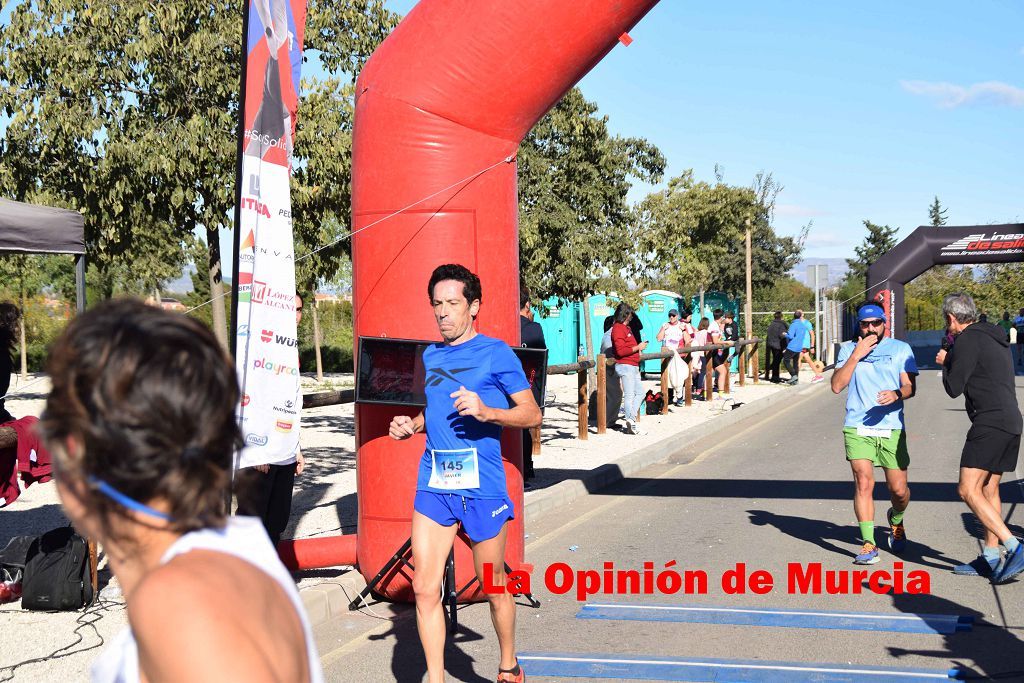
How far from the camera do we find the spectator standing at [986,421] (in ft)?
24.0

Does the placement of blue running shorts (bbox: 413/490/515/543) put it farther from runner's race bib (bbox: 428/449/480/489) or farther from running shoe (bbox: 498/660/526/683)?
running shoe (bbox: 498/660/526/683)

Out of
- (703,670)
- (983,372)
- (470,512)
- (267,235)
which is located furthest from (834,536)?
(267,235)

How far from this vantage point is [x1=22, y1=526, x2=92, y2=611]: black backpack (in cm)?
639

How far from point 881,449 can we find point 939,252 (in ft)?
68.2

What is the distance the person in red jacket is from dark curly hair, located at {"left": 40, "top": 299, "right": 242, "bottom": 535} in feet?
48.2

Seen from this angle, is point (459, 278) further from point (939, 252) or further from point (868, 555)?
point (939, 252)

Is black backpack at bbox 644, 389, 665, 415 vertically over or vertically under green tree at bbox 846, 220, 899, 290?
under

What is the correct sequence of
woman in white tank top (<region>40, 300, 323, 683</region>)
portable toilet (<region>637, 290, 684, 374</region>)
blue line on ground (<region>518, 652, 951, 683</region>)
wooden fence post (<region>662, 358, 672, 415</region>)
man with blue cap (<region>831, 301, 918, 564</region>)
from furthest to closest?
portable toilet (<region>637, 290, 684, 374</region>)
wooden fence post (<region>662, 358, 672, 415</region>)
man with blue cap (<region>831, 301, 918, 564</region>)
blue line on ground (<region>518, 652, 951, 683</region>)
woman in white tank top (<region>40, 300, 323, 683</region>)

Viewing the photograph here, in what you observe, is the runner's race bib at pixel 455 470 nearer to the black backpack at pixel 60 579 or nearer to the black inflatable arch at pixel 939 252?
the black backpack at pixel 60 579

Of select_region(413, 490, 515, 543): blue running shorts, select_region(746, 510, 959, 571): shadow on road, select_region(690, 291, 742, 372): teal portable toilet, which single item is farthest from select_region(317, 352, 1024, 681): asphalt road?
select_region(690, 291, 742, 372): teal portable toilet

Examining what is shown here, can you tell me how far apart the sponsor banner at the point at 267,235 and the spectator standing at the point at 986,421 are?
4.60m

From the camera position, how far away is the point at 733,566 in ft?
25.6

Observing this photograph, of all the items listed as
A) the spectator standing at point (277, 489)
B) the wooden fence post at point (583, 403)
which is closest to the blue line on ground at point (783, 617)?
the spectator standing at point (277, 489)

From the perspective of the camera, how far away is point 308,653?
1.59m
